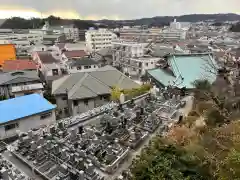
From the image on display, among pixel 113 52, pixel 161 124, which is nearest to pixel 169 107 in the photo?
pixel 161 124

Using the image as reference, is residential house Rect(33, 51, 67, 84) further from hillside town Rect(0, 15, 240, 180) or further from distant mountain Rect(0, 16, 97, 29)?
distant mountain Rect(0, 16, 97, 29)

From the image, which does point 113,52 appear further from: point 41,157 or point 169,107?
point 41,157

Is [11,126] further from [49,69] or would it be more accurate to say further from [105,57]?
[105,57]

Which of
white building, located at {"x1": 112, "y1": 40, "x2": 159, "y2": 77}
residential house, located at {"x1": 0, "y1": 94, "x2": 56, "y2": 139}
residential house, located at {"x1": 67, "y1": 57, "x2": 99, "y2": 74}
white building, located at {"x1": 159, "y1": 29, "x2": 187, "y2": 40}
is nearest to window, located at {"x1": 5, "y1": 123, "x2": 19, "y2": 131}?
Answer: residential house, located at {"x1": 0, "y1": 94, "x2": 56, "y2": 139}

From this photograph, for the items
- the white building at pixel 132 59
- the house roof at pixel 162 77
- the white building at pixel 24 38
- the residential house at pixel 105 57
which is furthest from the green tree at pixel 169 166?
the white building at pixel 24 38

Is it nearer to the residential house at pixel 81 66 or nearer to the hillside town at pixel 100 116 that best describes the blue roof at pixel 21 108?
the hillside town at pixel 100 116

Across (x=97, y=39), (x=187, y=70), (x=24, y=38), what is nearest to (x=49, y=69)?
(x=187, y=70)
